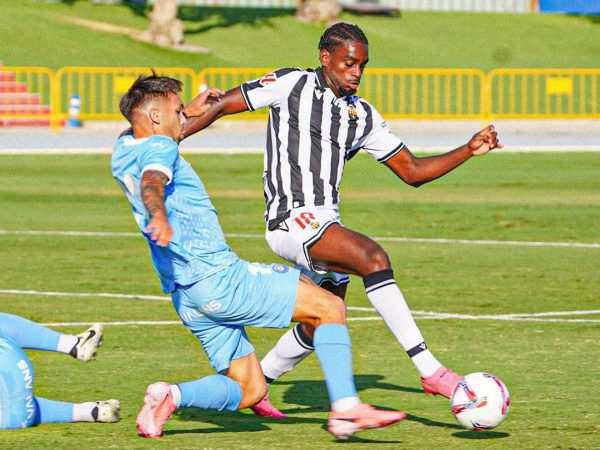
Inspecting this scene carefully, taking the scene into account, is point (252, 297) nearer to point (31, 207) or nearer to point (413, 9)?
point (31, 207)

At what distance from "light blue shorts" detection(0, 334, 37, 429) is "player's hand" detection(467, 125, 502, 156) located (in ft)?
9.02

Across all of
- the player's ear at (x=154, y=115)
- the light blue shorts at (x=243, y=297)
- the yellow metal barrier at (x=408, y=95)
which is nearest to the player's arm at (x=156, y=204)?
the player's ear at (x=154, y=115)

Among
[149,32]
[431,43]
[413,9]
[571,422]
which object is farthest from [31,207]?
[413,9]

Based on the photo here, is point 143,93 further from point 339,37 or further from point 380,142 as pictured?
point 380,142

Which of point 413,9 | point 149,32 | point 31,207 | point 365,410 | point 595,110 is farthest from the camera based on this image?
point 413,9

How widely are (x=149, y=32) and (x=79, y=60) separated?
14.7 feet

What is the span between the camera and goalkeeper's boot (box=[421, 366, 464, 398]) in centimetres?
745

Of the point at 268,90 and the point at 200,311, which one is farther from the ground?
the point at 268,90

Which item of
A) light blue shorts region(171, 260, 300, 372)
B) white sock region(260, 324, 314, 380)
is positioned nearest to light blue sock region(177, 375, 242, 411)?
light blue shorts region(171, 260, 300, 372)

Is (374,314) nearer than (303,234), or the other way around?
(303,234)

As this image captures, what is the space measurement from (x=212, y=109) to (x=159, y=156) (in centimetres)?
151

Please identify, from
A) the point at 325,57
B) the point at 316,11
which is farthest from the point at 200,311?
the point at 316,11

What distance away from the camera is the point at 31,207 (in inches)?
749

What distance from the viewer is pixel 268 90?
27.4ft
